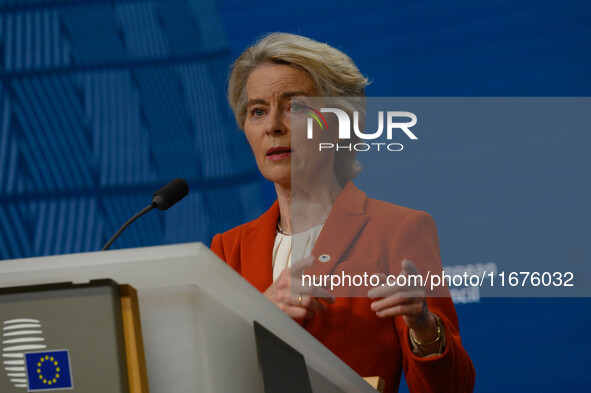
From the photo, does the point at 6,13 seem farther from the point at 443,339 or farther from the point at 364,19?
the point at 443,339

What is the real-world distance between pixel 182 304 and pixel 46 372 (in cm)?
15

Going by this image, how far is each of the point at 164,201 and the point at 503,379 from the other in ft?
4.61

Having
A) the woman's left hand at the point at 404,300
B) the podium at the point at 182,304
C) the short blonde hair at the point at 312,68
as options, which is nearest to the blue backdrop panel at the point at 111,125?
the short blonde hair at the point at 312,68

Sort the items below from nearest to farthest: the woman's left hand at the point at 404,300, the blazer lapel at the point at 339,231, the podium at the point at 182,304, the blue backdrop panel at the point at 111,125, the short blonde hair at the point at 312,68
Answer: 1. the podium at the point at 182,304
2. the woman's left hand at the point at 404,300
3. the blazer lapel at the point at 339,231
4. the short blonde hair at the point at 312,68
5. the blue backdrop panel at the point at 111,125

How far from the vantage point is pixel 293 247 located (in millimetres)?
1795

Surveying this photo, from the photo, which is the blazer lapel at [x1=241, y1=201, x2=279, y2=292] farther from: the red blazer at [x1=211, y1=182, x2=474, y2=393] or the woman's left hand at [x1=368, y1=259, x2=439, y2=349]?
the woman's left hand at [x1=368, y1=259, x2=439, y2=349]

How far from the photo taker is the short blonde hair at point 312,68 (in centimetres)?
183

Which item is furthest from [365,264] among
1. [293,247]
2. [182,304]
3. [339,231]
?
[182,304]

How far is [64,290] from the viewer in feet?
2.18

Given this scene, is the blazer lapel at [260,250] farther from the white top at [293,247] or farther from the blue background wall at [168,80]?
the blue background wall at [168,80]

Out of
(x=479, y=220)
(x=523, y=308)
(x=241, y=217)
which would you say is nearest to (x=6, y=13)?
(x=241, y=217)

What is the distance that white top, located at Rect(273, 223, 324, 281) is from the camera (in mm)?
1762

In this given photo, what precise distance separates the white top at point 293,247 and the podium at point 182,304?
1017 millimetres

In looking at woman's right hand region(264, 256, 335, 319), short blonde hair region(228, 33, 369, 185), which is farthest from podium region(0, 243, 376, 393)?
short blonde hair region(228, 33, 369, 185)
